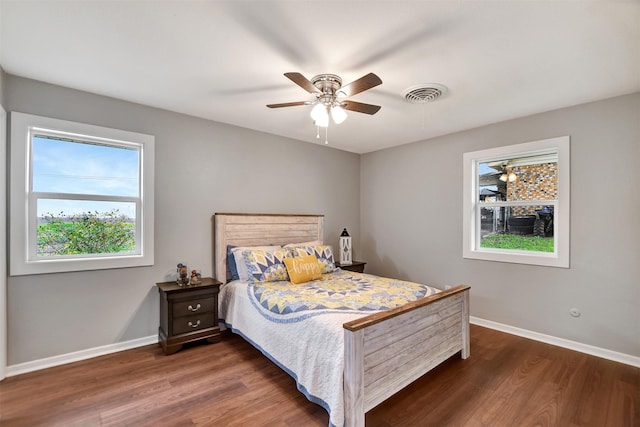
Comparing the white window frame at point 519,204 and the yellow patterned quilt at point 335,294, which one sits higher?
the white window frame at point 519,204

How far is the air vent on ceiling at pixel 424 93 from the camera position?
8.38 feet

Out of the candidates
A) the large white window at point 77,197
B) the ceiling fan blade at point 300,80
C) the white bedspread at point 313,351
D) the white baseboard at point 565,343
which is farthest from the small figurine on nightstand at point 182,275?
the white baseboard at point 565,343

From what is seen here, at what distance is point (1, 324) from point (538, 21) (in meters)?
4.42

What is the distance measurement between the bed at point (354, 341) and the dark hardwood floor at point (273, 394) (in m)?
0.16

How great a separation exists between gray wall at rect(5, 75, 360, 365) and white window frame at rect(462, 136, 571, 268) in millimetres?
2137

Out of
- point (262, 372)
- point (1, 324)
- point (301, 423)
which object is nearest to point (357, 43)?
point (301, 423)

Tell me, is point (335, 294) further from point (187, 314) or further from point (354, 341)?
point (187, 314)

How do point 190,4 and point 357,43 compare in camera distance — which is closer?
point 190,4

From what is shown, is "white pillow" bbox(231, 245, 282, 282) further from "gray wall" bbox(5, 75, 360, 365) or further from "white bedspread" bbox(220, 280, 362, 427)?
"white bedspread" bbox(220, 280, 362, 427)

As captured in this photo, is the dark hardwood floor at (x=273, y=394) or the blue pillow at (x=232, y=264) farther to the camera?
the blue pillow at (x=232, y=264)

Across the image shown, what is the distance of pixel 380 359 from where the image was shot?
1.96 metres

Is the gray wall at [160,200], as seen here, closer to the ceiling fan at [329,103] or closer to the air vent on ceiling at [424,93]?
the ceiling fan at [329,103]

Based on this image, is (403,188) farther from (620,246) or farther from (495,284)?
(620,246)

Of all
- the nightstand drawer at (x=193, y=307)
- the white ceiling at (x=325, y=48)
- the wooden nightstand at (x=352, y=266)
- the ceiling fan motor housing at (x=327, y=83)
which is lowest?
the nightstand drawer at (x=193, y=307)
